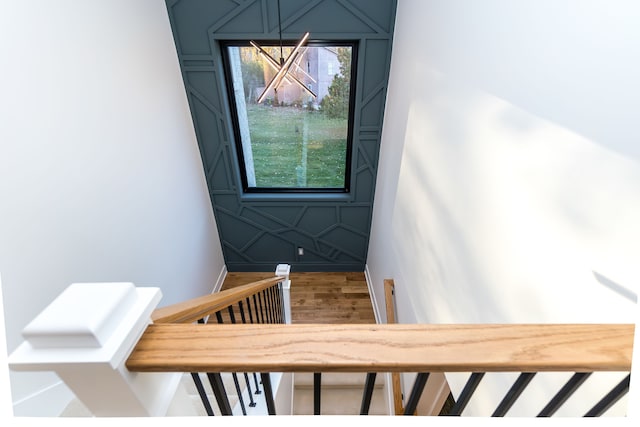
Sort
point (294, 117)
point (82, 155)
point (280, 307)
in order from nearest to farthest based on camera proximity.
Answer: point (82, 155)
point (280, 307)
point (294, 117)

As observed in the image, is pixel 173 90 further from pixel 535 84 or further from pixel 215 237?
pixel 535 84

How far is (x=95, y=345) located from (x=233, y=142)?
358 cm

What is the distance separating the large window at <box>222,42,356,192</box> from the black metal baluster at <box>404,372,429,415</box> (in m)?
3.07

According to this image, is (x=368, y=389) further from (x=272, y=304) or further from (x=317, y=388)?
(x=272, y=304)

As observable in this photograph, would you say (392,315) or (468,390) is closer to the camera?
(468,390)

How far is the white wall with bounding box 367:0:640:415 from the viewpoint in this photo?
2.53 ft

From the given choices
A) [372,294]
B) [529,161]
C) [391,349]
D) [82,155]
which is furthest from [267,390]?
[372,294]

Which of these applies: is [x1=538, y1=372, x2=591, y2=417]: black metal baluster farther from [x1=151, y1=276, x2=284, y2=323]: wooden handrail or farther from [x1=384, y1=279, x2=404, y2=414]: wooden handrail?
[x1=384, y1=279, x2=404, y2=414]: wooden handrail

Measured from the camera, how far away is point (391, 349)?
0.50 meters

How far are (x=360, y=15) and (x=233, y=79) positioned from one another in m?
1.53

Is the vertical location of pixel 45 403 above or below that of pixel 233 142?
below

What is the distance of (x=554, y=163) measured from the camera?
0.98 meters

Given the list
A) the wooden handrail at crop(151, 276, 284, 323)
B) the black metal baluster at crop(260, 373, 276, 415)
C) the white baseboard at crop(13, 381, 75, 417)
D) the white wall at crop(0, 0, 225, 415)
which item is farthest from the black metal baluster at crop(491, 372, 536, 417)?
the white wall at crop(0, 0, 225, 415)

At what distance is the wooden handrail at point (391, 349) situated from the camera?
48 centimetres
